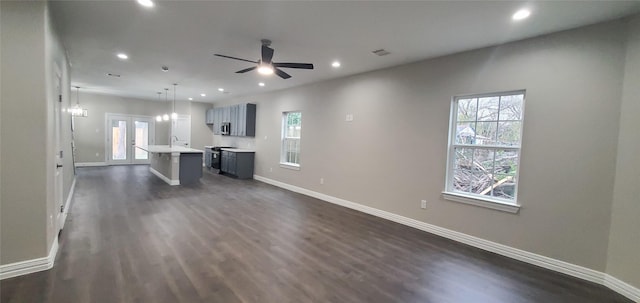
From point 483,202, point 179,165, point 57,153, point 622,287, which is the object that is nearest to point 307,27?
point 483,202

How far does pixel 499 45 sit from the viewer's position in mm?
3381

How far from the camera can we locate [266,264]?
2844 mm

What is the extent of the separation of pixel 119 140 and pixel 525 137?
466 inches

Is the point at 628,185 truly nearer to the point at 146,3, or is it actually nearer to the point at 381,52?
the point at 381,52

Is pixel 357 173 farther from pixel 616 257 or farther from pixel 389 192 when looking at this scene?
pixel 616 257

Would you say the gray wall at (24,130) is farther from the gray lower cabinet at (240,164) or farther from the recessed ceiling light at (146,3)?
the gray lower cabinet at (240,164)

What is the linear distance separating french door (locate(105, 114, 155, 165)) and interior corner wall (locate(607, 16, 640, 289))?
40.0ft

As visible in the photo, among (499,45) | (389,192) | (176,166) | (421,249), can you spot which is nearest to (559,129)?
(499,45)

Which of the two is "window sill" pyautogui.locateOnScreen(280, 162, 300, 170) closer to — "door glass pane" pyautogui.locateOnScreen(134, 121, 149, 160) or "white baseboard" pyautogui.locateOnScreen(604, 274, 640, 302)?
"white baseboard" pyautogui.locateOnScreen(604, 274, 640, 302)

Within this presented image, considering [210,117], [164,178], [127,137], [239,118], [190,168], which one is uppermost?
[210,117]

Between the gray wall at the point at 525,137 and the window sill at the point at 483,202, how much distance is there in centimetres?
7

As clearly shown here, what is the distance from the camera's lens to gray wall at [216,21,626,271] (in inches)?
109

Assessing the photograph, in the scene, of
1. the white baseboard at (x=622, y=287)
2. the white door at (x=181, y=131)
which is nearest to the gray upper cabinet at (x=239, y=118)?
the white door at (x=181, y=131)

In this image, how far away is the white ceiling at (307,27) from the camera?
256cm
